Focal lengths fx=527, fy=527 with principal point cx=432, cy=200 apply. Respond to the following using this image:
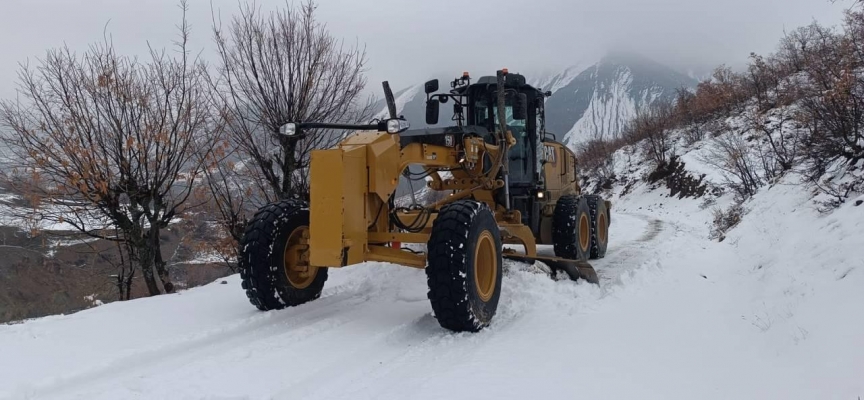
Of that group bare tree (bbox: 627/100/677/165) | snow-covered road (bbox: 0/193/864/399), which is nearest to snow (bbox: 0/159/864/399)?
snow-covered road (bbox: 0/193/864/399)

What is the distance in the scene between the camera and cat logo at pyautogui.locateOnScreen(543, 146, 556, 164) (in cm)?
814

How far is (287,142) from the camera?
8.99 metres

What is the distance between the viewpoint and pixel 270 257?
4.93m

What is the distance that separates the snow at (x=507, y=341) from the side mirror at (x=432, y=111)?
6.45 ft

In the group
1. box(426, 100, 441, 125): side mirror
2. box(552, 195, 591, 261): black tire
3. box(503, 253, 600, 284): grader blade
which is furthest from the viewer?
box(552, 195, 591, 261): black tire

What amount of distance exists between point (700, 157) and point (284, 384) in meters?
25.9

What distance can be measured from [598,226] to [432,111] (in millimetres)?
4318

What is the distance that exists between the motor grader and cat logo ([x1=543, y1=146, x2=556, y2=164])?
3.56ft

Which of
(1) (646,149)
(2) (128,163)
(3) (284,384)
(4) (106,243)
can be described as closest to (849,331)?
(3) (284,384)

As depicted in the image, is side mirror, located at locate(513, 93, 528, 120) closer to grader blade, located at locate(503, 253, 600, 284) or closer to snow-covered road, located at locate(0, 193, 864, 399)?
grader blade, located at locate(503, 253, 600, 284)

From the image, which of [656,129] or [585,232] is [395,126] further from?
[656,129]

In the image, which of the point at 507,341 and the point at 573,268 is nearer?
the point at 507,341

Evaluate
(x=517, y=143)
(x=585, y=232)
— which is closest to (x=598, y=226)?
(x=585, y=232)

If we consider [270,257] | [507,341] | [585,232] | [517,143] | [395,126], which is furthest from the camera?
[585,232]
